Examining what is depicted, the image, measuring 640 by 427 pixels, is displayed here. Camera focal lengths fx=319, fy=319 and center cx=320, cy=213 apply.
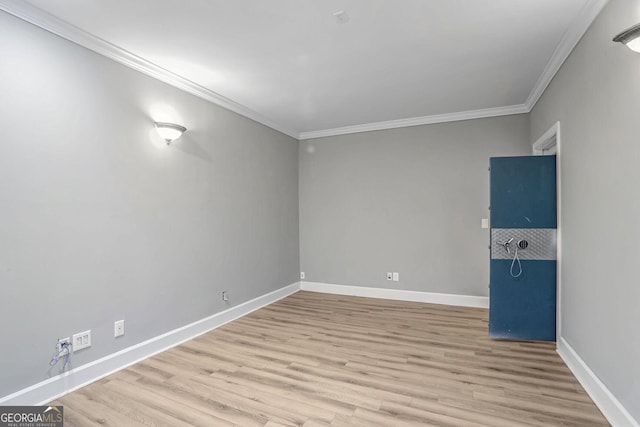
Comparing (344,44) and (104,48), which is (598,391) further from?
(104,48)

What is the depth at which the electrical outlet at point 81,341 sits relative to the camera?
2.37 meters

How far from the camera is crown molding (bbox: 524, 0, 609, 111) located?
211cm

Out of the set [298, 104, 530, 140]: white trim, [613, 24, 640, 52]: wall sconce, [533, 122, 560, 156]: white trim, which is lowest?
[533, 122, 560, 156]: white trim

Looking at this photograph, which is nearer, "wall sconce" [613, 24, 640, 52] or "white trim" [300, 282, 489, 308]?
"wall sconce" [613, 24, 640, 52]

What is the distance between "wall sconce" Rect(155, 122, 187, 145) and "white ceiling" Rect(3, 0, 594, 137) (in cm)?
56

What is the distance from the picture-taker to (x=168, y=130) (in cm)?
294

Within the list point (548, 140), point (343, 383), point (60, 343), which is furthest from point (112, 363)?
point (548, 140)

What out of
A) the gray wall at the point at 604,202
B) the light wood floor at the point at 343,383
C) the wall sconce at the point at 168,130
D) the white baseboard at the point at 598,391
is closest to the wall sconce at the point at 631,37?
the gray wall at the point at 604,202

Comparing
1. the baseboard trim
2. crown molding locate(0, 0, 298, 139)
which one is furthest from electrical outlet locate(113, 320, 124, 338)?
crown molding locate(0, 0, 298, 139)

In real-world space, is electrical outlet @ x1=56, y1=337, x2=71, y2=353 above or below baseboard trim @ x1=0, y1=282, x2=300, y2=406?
above

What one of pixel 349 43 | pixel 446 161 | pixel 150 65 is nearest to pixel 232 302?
pixel 150 65

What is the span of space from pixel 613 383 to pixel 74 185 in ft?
12.6

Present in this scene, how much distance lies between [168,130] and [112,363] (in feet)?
6.68

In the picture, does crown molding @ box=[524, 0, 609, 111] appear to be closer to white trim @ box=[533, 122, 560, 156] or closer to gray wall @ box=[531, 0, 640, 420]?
gray wall @ box=[531, 0, 640, 420]
